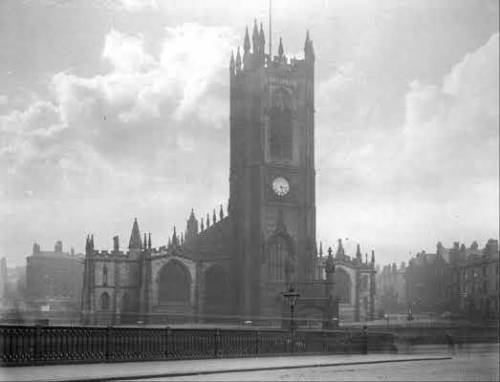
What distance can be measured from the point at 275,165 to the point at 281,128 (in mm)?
2981

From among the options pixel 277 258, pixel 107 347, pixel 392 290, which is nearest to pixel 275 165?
pixel 277 258

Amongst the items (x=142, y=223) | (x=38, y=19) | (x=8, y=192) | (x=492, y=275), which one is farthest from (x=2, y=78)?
(x=492, y=275)

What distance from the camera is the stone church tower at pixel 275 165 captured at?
65438mm

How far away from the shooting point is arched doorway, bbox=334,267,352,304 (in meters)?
71.2

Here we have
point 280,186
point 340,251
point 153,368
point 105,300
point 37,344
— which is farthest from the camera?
point 340,251

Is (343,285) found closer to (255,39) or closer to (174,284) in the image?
(174,284)

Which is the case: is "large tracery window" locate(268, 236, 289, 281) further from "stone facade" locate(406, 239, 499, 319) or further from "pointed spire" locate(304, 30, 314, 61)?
"pointed spire" locate(304, 30, 314, 61)

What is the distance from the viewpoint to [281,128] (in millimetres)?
66688

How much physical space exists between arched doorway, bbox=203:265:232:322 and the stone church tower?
1443 mm

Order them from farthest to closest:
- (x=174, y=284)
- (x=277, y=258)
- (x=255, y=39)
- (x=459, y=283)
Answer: (x=459, y=283) < (x=255, y=39) < (x=174, y=284) < (x=277, y=258)

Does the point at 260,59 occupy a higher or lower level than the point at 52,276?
higher

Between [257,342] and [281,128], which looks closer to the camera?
[257,342]

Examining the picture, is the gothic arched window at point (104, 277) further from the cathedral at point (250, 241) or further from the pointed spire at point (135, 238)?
the pointed spire at point (135, 238)

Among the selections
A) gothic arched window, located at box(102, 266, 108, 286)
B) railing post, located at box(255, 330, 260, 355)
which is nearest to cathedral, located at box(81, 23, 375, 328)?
gothic arched window, located at box(102, 266, 108, 286)
